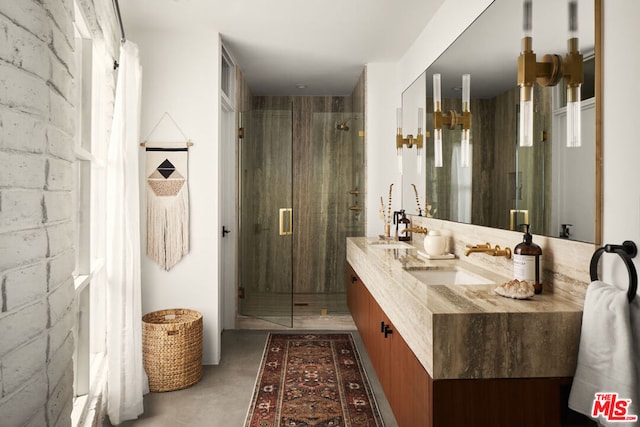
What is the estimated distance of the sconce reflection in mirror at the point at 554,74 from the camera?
1.50 meters

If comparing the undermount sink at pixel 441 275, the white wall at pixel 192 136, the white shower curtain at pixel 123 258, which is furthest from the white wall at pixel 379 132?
the white shower curtain at pixel 123 258

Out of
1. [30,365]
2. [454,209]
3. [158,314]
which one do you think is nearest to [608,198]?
[454,209]

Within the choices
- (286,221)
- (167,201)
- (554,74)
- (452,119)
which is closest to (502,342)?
(554,74)

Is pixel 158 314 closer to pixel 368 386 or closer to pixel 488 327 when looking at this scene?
pixel 368 386

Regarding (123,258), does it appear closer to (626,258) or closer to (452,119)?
(452,119)

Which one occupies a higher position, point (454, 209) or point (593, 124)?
point (593, 124)

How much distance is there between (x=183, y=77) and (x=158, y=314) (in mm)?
1819

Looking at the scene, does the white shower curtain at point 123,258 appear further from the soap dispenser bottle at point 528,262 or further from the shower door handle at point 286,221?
the soap dispenser bottle at point 528,262

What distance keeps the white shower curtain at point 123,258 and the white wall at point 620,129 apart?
2.27 meters

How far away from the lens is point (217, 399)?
2.77m

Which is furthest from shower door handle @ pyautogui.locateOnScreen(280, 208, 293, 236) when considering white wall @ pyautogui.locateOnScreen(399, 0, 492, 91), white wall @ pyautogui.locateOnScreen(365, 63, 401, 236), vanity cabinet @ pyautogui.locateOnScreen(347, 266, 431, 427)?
white wall @ pyautogui.locateOnScreen(399, 0, 492, 91)

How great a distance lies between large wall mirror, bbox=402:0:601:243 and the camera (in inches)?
57.9

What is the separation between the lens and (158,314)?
326 centimetres

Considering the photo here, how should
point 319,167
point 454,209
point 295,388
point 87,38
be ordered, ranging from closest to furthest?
1. point 87,38
2. point 454,209
3. point 295,388
4. point 319,167
